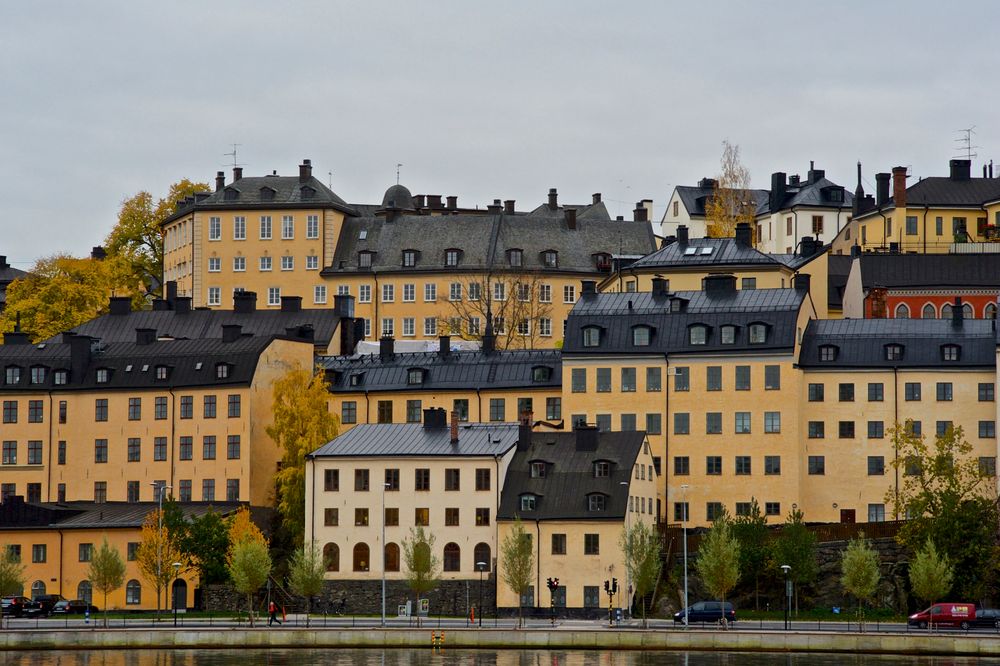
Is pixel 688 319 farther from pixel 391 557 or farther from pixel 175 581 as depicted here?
pixel 175 581

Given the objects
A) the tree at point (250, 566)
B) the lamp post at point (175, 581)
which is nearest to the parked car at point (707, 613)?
the tree at point (250, 566)

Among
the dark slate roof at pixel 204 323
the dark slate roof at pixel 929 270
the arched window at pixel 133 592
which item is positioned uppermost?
the dark slate roof at pixel 929 270

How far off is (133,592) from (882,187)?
220 feet

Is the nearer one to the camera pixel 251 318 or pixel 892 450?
pixel 892 450

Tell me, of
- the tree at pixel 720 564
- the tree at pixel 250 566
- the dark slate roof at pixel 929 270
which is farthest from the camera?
the dark slate roof at pixel 929 270

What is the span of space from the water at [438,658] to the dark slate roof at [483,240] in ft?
215

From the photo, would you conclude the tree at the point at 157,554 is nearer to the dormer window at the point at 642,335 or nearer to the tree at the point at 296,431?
the tree at the point at 296,431

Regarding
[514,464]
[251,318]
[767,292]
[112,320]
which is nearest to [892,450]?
[767,292]

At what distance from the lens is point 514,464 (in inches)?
4326

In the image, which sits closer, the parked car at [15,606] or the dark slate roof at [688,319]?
the parked car at [15,606]

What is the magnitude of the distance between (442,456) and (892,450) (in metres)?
23.8

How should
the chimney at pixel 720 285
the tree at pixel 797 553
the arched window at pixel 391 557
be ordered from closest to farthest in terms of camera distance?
the tree at pixel 797 553
the arched window at pixel 391 557
the chimney at pixel 720 285

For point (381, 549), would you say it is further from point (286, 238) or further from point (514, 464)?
point (286, 238)

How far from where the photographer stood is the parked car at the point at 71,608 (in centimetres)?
10919
